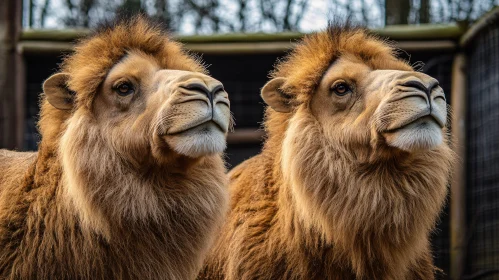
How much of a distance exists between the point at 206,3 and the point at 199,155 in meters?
7.98

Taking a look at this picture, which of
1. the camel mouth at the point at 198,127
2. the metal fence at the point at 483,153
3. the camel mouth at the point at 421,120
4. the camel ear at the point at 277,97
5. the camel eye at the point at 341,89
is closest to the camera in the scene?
the camel mouth at the point at 198,127

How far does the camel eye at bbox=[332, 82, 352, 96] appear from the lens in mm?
6328

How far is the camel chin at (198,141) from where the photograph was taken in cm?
507

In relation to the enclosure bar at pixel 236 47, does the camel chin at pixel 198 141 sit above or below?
below

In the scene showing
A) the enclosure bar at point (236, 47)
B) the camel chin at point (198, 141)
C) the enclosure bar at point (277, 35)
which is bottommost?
the camel chin at point (198, 141)

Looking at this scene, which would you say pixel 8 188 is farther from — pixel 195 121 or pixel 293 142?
pixel 293 142

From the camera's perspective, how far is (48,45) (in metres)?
10.3

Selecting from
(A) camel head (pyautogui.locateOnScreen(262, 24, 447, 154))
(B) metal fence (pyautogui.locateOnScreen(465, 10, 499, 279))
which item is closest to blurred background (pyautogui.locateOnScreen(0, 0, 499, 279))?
(B) metal fence (pyautogui.locateOnScreen(465, 10, 499, 279))

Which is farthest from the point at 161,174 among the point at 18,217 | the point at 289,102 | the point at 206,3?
the point at 206,3

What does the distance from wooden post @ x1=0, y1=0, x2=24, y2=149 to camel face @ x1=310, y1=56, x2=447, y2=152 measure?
17.3ft

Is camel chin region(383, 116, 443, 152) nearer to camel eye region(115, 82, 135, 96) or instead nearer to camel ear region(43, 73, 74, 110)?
camel eye region(115, 82, 135, 96)

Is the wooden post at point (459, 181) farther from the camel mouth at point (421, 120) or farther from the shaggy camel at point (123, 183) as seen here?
the shaggy camel at point (123, 183)

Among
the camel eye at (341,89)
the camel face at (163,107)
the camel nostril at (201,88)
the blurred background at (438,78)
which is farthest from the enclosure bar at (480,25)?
the camel nostril at (201,88)

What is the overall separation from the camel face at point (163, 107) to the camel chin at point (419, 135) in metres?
1.31
